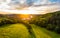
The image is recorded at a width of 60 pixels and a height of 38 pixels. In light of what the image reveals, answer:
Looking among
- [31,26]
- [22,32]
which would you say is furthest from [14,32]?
[31,26]

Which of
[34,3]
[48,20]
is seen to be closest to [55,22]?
[48,20]

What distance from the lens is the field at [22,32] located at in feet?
5.11

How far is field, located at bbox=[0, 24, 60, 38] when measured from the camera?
1558mm

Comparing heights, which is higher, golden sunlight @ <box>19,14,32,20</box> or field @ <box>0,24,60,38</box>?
golden sunlight @ <box>19,14,32,20</box>

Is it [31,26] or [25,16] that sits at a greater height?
[25,16]

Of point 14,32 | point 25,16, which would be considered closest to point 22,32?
point 14,32

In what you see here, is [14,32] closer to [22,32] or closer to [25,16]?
[22,32]

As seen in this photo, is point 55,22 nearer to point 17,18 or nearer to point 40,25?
point 40,25

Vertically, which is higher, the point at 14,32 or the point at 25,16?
the point at 25,16

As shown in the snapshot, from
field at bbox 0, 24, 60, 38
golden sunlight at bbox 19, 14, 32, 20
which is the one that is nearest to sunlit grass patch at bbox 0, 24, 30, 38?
field at bbox 0, 24, 60, 38

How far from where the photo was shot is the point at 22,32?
157cm

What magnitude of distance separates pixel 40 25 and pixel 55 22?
0.17m

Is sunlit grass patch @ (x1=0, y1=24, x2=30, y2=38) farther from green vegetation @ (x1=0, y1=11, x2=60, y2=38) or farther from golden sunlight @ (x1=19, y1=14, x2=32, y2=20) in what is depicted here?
golden sunlight @ (x1=19, y1=14, x2=32, y2=20)

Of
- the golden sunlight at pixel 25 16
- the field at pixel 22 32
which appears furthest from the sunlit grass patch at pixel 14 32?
the golden sunlight at pixel 25 16
